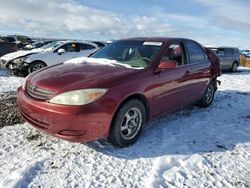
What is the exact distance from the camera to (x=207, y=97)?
6.86 m

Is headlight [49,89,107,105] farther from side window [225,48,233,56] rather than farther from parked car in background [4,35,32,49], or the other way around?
parked car in background [4,35,32,49]

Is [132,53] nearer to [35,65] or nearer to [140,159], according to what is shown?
[140,159]

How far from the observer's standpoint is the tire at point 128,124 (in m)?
3.99

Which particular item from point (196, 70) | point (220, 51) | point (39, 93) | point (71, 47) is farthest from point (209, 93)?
point (220, 51)

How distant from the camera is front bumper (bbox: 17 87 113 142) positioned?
3.61 metres

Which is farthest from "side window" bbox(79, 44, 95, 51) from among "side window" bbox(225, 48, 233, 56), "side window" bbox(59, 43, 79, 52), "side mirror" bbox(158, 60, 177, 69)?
"side mirror" bbox(158, 60, 177, 69)

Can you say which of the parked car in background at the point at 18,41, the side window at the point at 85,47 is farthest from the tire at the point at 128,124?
the parked car in background at the point at 18,41

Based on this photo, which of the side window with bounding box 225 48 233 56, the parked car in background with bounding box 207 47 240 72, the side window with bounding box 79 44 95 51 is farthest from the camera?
the side window with bounding box 225 48 233 56

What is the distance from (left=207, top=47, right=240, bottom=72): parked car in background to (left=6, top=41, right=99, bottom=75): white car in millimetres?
7106

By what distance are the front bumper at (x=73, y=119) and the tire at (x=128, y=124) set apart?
0.17 metres

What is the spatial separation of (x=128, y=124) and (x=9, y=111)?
2638 millimetres

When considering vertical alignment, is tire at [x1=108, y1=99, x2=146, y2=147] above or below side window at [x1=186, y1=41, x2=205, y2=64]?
below

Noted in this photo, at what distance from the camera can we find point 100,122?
3758 mm

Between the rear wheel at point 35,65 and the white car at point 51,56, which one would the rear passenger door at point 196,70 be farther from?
the rear wheel at point 35,65
